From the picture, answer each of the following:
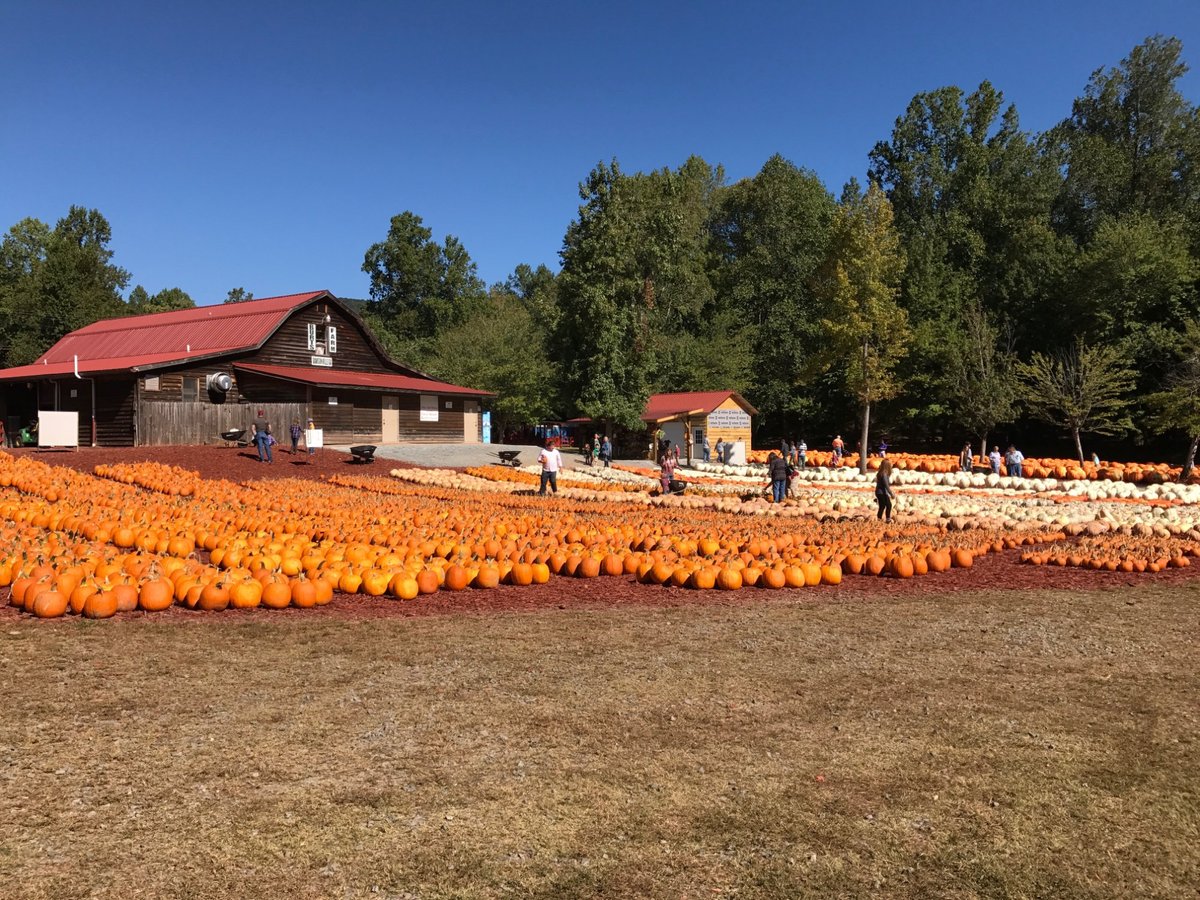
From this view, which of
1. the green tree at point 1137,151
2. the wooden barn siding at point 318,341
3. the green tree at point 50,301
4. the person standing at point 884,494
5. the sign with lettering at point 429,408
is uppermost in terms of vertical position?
the green tree at point 1137,151

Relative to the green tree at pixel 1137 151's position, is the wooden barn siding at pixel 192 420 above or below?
below

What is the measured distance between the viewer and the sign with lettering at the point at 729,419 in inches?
1516

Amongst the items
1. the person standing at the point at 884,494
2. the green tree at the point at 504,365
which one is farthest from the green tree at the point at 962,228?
the person standing at the point at 884,494

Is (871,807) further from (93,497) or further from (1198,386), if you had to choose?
(1198,386)

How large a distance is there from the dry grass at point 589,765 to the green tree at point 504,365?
4288 cm

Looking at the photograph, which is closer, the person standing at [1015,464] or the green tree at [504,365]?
the person standing at [1015,464]

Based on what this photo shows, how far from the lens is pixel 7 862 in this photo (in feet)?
11.3

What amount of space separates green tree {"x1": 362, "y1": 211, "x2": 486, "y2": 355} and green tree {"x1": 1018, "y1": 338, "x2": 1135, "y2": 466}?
60.1 m

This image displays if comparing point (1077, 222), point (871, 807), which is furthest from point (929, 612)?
point (1077, 222)

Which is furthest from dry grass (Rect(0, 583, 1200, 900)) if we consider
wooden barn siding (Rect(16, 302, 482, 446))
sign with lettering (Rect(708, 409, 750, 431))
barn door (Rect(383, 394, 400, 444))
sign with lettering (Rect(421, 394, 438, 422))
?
sign with lettering (Rect(421, 394, 438, 422))

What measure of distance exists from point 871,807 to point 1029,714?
198 cm

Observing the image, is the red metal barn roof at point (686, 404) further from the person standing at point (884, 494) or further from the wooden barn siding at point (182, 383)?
the wooden barn siding at point (182, 383)

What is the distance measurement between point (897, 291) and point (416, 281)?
61.1 meters

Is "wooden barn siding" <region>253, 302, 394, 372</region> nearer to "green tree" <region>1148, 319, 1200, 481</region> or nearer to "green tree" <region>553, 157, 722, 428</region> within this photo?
"green tree" <region>553, 157, 722, 428</region>
